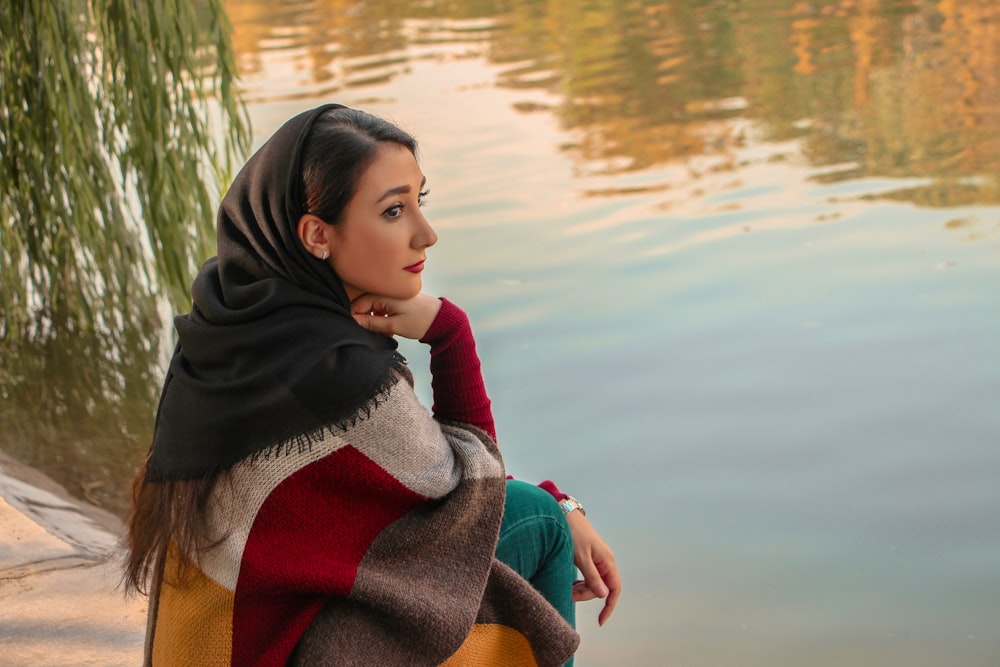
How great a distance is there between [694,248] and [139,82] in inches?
86.2

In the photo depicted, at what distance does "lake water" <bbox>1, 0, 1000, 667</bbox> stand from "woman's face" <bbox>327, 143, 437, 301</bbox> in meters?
1.20

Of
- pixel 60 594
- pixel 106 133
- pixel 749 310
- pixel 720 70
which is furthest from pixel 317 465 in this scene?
pixel 720 70

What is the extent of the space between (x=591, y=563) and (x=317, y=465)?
1.88 ft

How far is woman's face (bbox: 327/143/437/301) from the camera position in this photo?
1.59 metres

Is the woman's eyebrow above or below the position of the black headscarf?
above

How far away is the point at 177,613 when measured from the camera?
5.06 feet

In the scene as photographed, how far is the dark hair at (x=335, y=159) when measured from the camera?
1549 millimetres

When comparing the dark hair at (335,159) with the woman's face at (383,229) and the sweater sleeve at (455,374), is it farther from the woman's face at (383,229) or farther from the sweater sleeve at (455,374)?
the sweater sleeve at (455,374)

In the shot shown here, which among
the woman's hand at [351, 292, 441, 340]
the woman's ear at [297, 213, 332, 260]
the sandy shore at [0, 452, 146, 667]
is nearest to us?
the woman's ear at [297, 213, 332, 260]

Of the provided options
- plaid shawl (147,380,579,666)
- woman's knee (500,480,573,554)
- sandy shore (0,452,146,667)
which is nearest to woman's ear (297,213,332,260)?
plaid shawl (147,380,579,666)

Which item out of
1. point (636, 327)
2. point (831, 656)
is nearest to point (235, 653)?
point (831, 656)

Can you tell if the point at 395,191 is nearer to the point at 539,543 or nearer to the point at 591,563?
the point at 539,543

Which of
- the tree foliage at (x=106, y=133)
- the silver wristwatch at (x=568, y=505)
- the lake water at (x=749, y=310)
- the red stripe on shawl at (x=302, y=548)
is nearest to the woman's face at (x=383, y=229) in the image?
the red stripe on shawl at (x=302, y=548)

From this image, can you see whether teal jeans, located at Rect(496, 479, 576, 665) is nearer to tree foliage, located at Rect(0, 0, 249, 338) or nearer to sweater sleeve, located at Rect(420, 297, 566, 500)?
sweater sleeve, located at Rect(420, 297, 566, 500)
